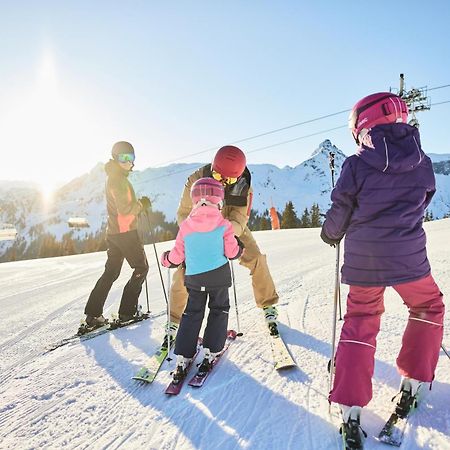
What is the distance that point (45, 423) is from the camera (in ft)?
8.39

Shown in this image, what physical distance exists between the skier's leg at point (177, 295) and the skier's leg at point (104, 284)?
131 cm

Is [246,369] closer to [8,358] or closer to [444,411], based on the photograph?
[444,411]

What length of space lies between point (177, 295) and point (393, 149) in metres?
2.39

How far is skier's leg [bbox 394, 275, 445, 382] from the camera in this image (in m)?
2.23

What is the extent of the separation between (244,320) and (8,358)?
2.54 m

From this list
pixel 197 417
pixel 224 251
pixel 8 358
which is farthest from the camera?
pixel 8 358

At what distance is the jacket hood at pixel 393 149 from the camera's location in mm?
2119

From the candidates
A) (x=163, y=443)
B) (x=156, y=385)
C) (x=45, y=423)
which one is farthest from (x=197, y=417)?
(x=45, y=423)

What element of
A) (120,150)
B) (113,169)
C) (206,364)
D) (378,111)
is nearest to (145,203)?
(113,169)

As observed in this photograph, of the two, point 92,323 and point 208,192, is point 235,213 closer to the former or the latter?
point 208,192

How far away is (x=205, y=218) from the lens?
10.0ft

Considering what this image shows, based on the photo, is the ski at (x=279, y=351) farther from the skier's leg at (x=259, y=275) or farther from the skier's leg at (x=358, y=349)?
the skier's leg at (x=358, y=349)

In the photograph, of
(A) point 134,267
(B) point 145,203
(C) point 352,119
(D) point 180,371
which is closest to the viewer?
(C) point 352,119

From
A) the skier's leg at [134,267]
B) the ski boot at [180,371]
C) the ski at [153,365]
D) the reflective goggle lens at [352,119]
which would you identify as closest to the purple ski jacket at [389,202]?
the reflective goggle lens at [352,119]
